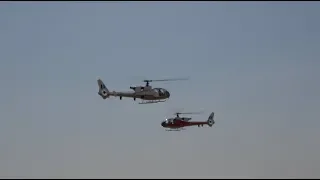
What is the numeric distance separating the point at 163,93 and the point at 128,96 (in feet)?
17.8

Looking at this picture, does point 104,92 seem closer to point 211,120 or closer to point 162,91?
point 162,91

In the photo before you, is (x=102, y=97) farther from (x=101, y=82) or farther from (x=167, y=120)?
(x=167, y=120)

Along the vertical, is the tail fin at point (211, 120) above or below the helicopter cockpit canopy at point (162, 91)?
above

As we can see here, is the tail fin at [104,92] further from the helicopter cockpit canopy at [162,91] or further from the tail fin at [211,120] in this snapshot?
the tail fin at [211,120]

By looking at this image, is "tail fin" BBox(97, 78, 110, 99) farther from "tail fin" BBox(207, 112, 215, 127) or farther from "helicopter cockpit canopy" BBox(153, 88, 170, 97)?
"tail fin" BBox(207, 112, 215, 127)

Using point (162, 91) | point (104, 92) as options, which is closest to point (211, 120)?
point (162, 91)

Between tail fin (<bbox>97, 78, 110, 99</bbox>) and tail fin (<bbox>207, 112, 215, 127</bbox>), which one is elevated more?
tail fin (<bbox>207, 112, 215, 127</bbox>)

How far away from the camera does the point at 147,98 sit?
93312 mm

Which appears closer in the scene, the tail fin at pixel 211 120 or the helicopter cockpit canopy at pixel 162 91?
the helicopter cockpit canopy at pixel 162 91

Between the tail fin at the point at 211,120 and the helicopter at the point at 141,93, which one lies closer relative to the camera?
the helicopter at the point at 141,93

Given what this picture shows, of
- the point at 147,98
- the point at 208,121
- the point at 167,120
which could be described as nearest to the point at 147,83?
the point at 147,98

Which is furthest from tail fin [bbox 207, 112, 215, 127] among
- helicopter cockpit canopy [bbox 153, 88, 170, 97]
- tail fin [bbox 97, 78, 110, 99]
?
tail fin [bbox 97, 78, 110, 99]

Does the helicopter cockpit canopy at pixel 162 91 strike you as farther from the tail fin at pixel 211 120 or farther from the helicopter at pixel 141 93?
the tail fin at pixel 211 120

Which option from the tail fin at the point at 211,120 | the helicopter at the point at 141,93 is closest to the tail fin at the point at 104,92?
the helicopter at the point at 141,93
